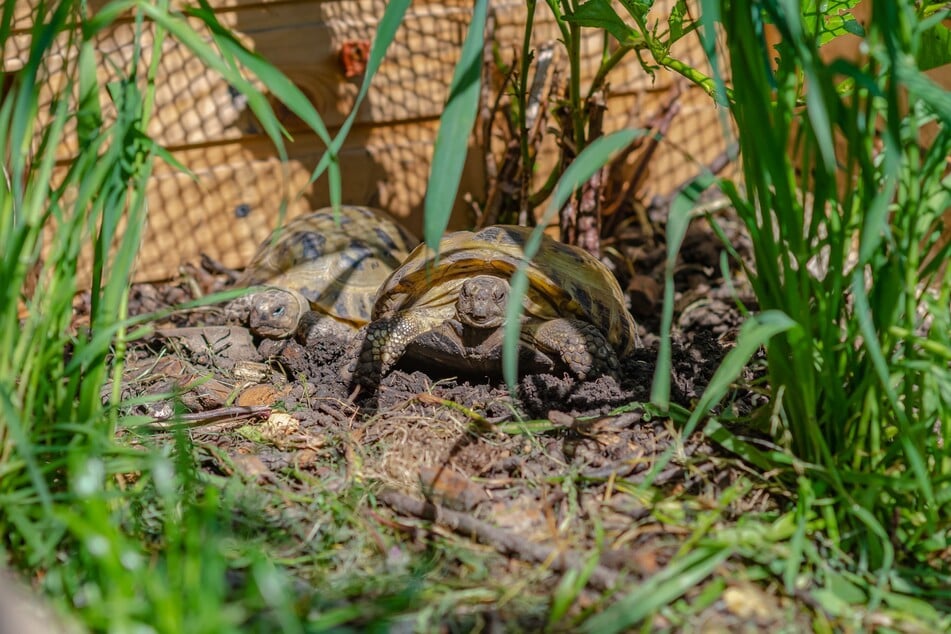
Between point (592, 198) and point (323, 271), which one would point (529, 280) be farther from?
point (323, 271)

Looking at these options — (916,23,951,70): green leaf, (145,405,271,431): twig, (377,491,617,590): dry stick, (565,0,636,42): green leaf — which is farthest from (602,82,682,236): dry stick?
(377,491,617,590): dry stick

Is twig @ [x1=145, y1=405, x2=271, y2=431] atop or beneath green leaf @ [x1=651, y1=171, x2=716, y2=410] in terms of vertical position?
beneath

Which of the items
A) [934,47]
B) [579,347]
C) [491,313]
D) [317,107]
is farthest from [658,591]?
[317,107]

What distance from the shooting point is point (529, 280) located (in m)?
2.77

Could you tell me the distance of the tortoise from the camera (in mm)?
3305

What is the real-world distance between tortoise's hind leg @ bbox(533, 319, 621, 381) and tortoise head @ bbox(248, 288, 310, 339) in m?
1.06

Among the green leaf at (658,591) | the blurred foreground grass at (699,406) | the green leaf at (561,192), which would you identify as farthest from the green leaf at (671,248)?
the green leaf at (658,591)

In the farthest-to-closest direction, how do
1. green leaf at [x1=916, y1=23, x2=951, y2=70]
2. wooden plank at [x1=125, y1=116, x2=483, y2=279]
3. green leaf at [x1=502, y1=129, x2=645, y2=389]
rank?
wooden plank at [x1=125, y1=116, x2=483, y2=279] < green leaf at [x1=916, y1=23, x2=951, y2=70] < green leaf at [x1=502, y1=129, x2=645, y2=389]

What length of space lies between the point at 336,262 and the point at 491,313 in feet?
3.58

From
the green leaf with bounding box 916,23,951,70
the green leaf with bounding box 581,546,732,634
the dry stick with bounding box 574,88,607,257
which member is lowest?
the green leaf with bounding box 581,546,732,634

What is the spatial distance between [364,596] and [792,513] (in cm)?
81

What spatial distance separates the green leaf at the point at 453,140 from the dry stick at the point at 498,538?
0.62 meters

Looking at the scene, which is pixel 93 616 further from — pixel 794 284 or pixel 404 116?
pixel 404 116

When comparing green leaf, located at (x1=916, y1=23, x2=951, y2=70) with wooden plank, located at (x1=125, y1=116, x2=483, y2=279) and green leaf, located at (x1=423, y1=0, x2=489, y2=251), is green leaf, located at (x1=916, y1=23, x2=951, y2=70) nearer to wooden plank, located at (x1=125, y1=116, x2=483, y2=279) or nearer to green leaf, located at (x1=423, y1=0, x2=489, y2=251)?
green leaf, located at (x1=423, y1=0, x2=489, y2=251)
